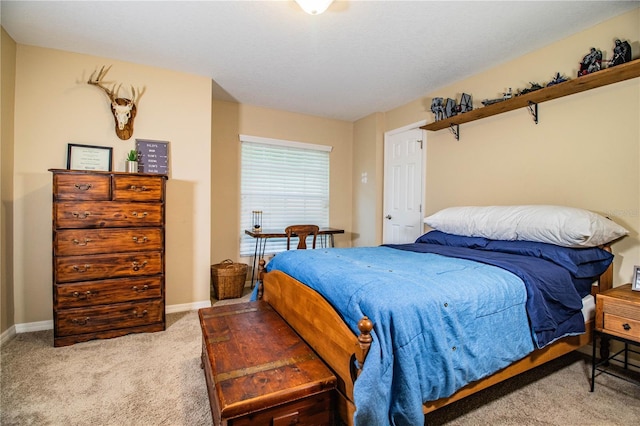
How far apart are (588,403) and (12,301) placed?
4.30m

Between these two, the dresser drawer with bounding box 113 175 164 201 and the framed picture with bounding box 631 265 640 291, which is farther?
the dresser drawer with bounding box 113 175 164 201

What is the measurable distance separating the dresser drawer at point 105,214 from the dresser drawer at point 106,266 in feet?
0.85

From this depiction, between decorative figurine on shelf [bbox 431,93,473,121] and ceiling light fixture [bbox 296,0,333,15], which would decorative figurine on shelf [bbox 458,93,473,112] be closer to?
decorative figurine on shelf [bbox 431,93,473,121]

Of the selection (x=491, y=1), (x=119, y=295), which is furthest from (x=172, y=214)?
(x=491, y=1)

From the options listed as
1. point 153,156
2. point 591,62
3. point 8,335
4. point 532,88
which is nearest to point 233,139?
point 153,156

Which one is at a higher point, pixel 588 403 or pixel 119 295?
pixel 119 295

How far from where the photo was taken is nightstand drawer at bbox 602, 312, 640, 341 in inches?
68.4

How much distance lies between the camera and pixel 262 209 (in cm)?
438

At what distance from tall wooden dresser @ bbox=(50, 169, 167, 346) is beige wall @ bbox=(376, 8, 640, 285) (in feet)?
10.1

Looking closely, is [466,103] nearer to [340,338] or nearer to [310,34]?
[310,34]

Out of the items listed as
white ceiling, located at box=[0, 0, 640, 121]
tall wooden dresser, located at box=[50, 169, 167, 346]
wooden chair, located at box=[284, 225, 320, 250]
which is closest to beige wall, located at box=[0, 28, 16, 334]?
white ceiling, located at box=[0, 0, 640, 121]

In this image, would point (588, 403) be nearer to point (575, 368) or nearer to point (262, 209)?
point (575, 368)

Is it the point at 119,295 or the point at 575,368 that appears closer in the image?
the point at 575,368

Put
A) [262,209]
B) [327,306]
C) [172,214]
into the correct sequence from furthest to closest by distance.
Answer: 1. [262,209]
2. [172,214]
3. [327,306]
